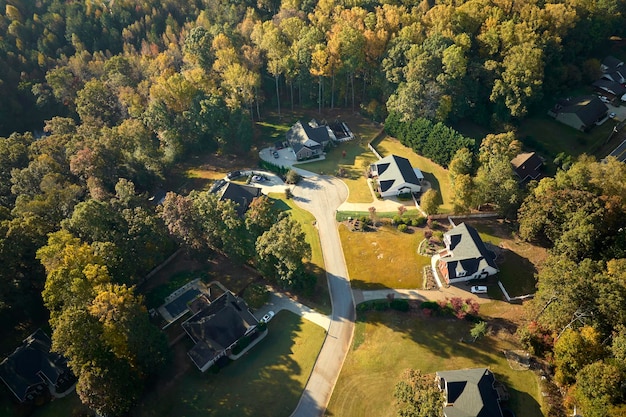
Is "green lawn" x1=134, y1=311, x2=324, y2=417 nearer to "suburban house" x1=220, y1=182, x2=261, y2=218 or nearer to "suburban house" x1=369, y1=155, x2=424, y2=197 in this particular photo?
"suburban house" x1=220, y1=182, x2=261, y2=218

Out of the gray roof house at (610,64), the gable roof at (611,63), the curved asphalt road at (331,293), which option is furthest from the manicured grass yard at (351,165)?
the gable roof at (611,63)

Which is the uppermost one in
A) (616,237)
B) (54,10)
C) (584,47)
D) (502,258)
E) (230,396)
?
(54,10)

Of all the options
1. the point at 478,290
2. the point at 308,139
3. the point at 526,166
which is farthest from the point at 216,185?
the point at 526,166

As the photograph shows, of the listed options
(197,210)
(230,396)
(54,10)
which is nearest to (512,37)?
(197,210)

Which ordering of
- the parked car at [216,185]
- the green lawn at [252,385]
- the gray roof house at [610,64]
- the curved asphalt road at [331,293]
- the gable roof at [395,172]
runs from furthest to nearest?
1. the gray roof house at [610,64]
2. the parked car at [216,185]
3. the gable roof at [395,172]
4. the curved asphalt road at [331,293]
5. the green lawn at [252,385]

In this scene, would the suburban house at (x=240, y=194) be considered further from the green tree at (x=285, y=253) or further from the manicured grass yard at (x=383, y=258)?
the manicured grass yard at (x=383, y=258)

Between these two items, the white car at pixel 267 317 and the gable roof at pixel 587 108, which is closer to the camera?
the white car at pixel 267 317

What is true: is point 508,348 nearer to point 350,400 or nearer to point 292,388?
point 350,400
